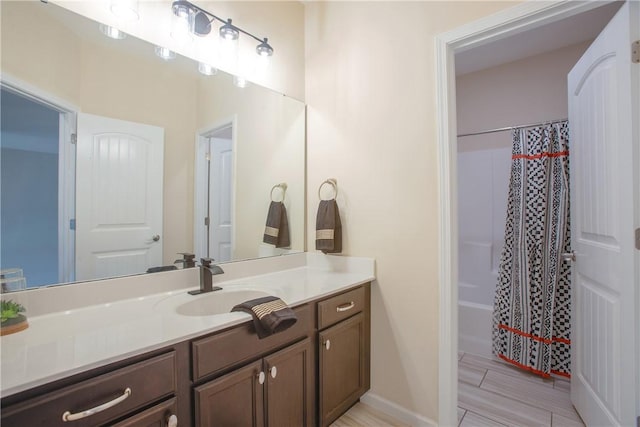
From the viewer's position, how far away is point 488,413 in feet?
5.71

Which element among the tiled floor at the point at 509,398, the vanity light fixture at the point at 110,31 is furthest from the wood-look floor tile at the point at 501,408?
the vanity light fixture at the point at 110,31

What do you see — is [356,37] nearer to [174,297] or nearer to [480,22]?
[480,22]

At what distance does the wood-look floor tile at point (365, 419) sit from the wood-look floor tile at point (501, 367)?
102 cm

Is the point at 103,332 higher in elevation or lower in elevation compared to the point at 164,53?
lower

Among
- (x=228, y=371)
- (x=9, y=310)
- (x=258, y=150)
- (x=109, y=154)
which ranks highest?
(x=258, y=150)

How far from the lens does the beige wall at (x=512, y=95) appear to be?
253 cm

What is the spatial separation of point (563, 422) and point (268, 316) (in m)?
1.84

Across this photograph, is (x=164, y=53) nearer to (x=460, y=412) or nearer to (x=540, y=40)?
(x=460, y=412)

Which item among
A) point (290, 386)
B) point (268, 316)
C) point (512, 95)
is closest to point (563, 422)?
point (290, 386)

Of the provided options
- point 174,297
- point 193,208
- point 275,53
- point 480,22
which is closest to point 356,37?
point 275,53

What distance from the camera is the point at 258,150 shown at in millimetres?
1962

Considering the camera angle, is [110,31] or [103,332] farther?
[110,31]

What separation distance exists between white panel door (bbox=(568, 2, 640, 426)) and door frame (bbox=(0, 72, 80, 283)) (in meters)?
2.26

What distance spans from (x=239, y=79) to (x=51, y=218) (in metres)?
1.16
